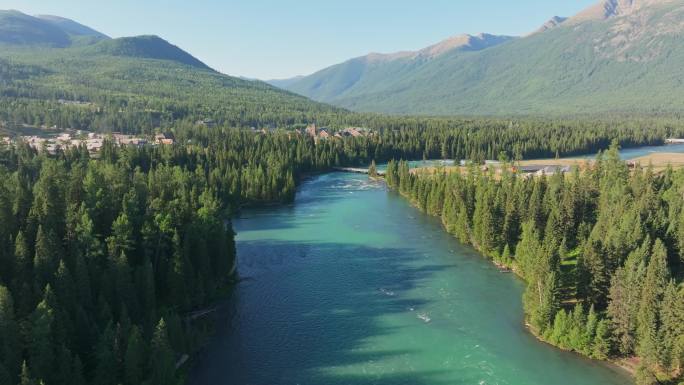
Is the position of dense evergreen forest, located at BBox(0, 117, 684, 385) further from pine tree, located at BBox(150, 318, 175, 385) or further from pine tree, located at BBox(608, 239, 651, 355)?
pine tree, located at BBox(608, 239, 651, 355)

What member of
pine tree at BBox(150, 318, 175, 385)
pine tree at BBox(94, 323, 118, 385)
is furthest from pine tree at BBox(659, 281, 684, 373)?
pine tree at BBox(94, 323, 118, 385)

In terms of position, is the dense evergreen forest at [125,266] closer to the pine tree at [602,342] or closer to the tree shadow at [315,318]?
the pine tree at [602,342]

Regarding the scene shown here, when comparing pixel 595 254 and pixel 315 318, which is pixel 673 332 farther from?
pixel 315 318

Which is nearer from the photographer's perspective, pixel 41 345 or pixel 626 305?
pixel 41 345

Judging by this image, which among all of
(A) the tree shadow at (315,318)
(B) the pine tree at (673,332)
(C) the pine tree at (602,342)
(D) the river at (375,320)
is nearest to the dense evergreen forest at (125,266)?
(B) the pine tree at (673,332)

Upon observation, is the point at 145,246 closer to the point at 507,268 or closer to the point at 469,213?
the point at 507,268

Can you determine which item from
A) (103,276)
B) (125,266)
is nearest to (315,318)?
(125,266)
